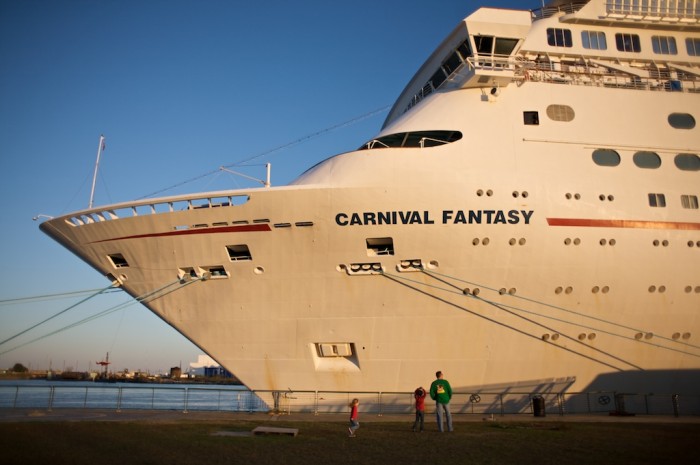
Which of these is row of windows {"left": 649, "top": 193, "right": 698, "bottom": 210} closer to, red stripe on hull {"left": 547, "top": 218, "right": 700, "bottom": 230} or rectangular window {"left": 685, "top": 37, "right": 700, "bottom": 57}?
red stripe on hull {"left": 547, "top": 218, "right": 700, "bottom": 230}

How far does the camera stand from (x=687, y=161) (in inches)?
658

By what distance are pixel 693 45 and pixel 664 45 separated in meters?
1.22

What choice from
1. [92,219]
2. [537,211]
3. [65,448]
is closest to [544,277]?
[537,211]

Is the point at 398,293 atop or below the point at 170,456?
atop

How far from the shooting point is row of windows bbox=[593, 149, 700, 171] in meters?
16.1

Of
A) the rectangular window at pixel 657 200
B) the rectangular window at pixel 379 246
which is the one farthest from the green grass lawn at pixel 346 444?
the rectangular window at pixel 657 200

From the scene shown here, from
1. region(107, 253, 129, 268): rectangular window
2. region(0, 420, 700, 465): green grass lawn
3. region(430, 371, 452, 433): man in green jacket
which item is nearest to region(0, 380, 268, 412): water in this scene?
region(0, 420, 700, 465): green grass lawn

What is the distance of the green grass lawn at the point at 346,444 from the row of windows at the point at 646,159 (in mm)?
7671

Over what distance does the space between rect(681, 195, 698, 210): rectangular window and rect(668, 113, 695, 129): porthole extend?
9.08 feet

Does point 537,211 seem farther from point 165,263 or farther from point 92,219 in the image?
point 92,219

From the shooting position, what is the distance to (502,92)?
17.0 metres

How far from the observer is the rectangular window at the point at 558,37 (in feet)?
62.5

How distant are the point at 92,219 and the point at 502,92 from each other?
13.6 m

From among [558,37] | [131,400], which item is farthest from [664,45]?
[131,400]
